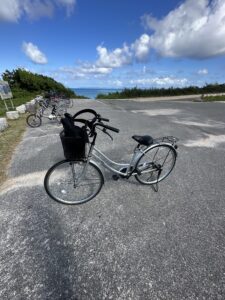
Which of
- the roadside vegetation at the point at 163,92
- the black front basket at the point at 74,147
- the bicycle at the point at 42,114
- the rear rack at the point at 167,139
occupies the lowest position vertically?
the roadside vegetation at the point at 163,92

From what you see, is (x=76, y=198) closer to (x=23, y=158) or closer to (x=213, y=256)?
(x=213, y=256)

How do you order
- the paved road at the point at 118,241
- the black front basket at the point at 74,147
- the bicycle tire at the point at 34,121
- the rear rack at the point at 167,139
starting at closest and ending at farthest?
the paved road at the point at 118,241
the black front basket at the point at 74,147
the rear rack at the point at 167,139
the bicycle tire at the point at 34,121

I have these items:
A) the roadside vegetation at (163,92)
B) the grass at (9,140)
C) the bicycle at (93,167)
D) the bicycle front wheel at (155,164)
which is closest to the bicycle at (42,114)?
the grass at (9,140)

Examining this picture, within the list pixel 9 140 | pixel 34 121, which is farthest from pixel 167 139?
pixel 34 121

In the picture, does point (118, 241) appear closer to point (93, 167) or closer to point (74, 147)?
point (93, 167)

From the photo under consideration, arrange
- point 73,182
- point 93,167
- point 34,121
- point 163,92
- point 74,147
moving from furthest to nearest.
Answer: point 163,92
point 34,121
point 73,182
point 93,167
point 74,147

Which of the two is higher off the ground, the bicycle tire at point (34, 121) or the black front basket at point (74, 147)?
the black front basket at point (74, 147)

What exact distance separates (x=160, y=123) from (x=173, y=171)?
4.32 metres

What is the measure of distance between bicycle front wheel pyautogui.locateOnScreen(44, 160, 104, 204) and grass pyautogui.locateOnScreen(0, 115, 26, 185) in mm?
1198

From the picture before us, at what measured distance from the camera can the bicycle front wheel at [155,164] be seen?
299cm

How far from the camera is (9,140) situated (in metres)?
5.45

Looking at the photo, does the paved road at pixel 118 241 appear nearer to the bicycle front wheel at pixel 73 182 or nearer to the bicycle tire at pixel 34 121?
the bicycle front wheel at pixel 73 182

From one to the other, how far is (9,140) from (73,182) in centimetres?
353

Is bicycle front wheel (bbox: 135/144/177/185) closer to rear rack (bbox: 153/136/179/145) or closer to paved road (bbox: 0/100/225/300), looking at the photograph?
rear rack (bbox: 153/136/179/145)
